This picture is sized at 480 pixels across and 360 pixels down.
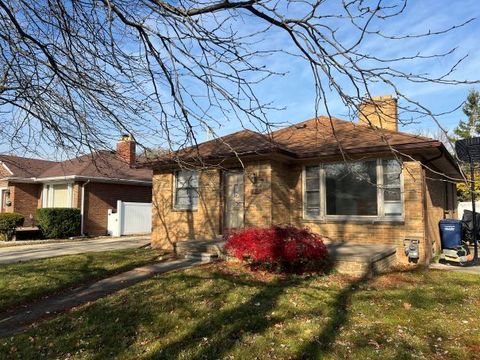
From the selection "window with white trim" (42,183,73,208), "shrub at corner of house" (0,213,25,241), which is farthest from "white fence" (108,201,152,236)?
"shrub at corner of house" (0,213,25,241)

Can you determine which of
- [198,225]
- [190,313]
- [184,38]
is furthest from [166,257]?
[184,38]

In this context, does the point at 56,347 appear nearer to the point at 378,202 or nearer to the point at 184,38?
the point at 184,38

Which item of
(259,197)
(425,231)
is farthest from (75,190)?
(425,231)

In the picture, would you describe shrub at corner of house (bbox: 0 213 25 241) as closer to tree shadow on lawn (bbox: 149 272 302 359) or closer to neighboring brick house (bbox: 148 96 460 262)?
neighboring brick house (bbox: 148 96 460 262)

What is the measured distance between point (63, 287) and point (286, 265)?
4.38 m

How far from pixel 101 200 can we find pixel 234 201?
1221 centimetres

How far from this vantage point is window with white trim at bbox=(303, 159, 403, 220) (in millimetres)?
10789

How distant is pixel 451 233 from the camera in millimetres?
12023

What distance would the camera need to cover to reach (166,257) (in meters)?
11.3

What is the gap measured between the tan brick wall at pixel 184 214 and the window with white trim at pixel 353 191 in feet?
8.96

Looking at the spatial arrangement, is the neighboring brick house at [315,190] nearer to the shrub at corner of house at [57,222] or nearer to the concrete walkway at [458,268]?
the concrete walkway at [458,268]

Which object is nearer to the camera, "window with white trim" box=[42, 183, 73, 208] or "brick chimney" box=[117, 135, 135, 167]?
"brick chimney" box=[117, 135, 135, 167]

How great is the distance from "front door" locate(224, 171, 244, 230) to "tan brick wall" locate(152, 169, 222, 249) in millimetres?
245

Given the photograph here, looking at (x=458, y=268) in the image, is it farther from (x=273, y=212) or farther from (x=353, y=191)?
(x=273, y=212)
